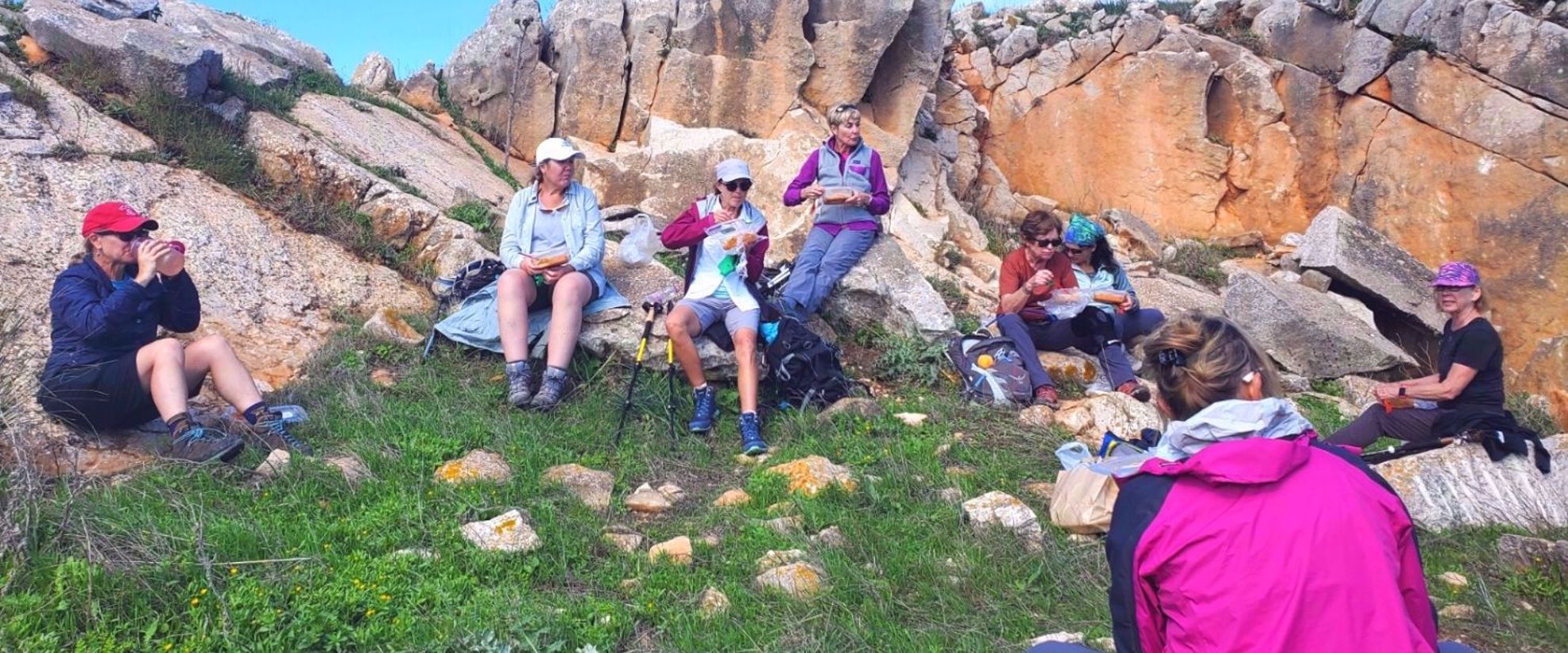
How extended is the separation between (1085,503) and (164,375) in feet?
13.0

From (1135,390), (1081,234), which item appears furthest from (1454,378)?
(1081,234)

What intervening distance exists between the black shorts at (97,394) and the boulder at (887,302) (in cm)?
405

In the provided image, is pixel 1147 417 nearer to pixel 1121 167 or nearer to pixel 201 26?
pixel 1121 167

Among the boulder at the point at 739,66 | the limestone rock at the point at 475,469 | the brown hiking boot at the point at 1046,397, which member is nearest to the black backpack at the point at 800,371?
the brown hiking boot at the point at 1046,397

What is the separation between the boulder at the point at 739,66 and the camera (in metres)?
10.5

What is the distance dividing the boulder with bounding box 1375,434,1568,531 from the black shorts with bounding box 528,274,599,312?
14.0 ft

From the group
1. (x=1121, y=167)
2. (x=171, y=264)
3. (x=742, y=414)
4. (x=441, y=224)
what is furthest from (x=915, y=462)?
(x=1121, y=167)

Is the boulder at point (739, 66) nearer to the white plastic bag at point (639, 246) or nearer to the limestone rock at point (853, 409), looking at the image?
the white plastic bag at point (639, 246)

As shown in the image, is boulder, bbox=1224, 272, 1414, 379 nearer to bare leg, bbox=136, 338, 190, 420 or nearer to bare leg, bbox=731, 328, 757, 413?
bare leg, bbox=731, 328, 757, 413

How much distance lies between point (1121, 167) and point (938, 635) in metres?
11.2

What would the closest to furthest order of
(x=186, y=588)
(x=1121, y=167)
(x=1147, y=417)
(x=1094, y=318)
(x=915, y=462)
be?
(x=186, y=588) < (x=915, y=462) < (x=1147, y=417) < (x=1094, y=318) < (x=1121, y=167)

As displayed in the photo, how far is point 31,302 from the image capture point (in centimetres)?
552

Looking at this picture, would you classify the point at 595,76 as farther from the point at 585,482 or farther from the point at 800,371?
the point at 585,482

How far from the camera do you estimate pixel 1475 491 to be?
4.59m
